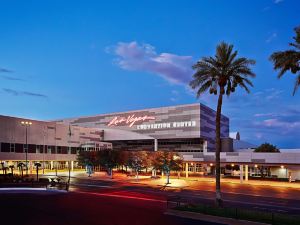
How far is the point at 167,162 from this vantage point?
67875mm

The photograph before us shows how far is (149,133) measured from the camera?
124m

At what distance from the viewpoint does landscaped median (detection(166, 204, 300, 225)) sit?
2385 cm

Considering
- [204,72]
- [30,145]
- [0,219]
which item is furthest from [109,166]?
[0,219]

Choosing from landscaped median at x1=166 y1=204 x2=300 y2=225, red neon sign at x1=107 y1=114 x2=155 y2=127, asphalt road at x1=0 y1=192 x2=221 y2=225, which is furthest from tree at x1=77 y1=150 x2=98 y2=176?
landscaped median at x1=166 y1=204 x2=300 y2=225

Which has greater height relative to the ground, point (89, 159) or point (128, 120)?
point (128, 120)

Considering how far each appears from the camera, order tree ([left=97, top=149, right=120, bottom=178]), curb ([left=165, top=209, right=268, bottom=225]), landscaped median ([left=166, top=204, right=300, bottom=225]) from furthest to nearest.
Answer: tree ([left=97, top=149, right=120, bottom=178])
curb ([left=165, top=209, right=268, bottom=225])
landscaped median ([left=166, top=204, right=300, bottom=225])

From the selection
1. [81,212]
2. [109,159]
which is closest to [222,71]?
[81,212]

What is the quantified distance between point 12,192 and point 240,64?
32.9 metres

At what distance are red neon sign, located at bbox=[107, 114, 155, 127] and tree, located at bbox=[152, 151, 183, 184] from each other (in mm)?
53942

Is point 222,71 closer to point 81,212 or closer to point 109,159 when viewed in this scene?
point 81,212

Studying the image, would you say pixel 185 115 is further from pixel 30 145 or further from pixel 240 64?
pixel 240 64

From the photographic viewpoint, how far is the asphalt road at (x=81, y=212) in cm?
2478

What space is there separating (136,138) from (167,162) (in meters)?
59.7

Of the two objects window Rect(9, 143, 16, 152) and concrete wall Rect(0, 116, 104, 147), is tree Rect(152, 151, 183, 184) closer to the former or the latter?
window Rect(9, 143, 16, 152)
